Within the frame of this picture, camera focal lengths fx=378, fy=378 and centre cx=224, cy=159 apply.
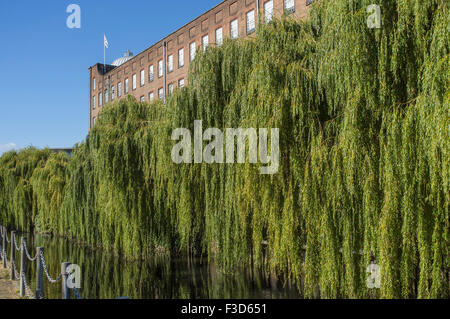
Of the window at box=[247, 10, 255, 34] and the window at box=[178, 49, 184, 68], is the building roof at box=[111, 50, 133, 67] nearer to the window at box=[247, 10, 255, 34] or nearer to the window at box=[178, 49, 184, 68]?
the window at box=[178, 49, 184, 68]

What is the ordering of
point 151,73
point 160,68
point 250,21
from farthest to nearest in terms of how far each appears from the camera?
point 151,73 → point 160,68 → point 250,21

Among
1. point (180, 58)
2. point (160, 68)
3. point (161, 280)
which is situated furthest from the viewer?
point (160, 68)

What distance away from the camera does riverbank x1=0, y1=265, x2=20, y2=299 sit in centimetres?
850

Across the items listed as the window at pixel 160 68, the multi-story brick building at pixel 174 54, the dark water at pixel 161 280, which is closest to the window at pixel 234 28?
the multi-story brick building at pixel 174 54

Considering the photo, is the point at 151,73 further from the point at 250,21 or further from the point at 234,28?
the point at 250,21

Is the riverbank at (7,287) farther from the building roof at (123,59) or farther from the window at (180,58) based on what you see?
the building roof at (123,59)

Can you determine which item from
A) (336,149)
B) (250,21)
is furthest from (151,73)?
(336,149)


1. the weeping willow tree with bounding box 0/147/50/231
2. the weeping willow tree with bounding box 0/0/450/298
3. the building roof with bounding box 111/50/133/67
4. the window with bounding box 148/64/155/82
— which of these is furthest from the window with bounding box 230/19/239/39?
the building roof with bounding box 111/50/133/67

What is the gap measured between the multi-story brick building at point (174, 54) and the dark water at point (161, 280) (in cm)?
902

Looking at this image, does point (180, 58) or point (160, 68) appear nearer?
point (180, 58)

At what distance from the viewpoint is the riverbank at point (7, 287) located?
27.9 ft

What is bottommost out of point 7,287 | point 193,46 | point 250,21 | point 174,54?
point 7,287

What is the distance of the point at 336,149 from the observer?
650 centimetres

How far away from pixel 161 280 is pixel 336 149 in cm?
806
